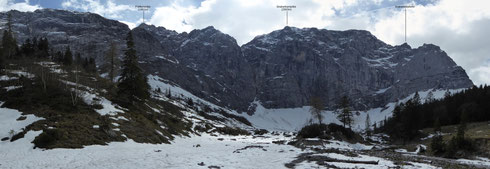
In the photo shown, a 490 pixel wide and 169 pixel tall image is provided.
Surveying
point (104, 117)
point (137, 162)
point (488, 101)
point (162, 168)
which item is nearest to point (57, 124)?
point (104, 117)

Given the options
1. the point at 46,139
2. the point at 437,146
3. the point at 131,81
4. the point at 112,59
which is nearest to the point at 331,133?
the point at 437,146

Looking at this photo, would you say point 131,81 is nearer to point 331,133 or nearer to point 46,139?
point 46,139

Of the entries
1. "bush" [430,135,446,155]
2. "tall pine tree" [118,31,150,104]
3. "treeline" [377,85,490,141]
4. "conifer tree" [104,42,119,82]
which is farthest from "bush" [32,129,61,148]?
"treeline" [377,85,490,141]

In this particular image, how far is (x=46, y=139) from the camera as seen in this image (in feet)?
100

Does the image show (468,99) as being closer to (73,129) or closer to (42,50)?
(73,129)

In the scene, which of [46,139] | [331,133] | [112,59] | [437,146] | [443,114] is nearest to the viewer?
[46,139]

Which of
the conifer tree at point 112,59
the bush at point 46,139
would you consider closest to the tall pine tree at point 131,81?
the conifer tree at point 112,59

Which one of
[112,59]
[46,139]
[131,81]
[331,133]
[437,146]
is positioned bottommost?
[331,133]

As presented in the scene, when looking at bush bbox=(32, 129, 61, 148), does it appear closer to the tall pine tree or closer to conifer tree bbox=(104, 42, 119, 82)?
the tall pine tree

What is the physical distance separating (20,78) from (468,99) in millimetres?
127007

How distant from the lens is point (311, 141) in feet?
192

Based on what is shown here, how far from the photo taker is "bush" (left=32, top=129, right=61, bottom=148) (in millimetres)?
30031

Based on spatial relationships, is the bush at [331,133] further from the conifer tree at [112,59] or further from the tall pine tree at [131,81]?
the conifer tree at [112,59]

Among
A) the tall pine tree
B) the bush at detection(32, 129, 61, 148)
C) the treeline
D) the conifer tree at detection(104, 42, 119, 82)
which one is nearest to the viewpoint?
the bush at detection(32, 129, 61, 148)
